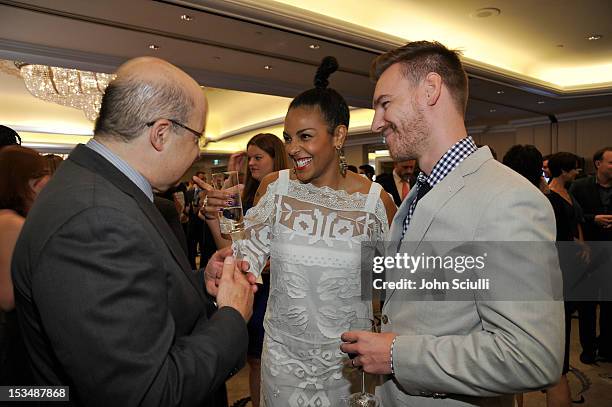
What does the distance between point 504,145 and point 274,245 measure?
1104 centimetres

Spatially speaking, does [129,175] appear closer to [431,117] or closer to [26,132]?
[431,117]

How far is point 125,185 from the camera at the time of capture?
1.03m

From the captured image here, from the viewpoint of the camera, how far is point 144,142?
3.58 feet

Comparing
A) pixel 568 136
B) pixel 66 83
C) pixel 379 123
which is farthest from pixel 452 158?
pixel 568 136

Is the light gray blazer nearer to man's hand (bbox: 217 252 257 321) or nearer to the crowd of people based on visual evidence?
the crowd of people

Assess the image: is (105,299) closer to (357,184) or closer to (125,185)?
(125,185)

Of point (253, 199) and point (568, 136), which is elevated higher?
point (568, 136)

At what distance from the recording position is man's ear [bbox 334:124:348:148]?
1.90 meters

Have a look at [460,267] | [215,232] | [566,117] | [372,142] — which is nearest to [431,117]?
[460,267]

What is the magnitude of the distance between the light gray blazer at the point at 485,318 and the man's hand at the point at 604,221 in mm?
3799

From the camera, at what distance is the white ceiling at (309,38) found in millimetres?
4172

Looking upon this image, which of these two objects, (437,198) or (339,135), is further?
(339,135)

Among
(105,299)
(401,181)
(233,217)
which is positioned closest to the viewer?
(105,299)

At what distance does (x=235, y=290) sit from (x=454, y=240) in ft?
1.96
